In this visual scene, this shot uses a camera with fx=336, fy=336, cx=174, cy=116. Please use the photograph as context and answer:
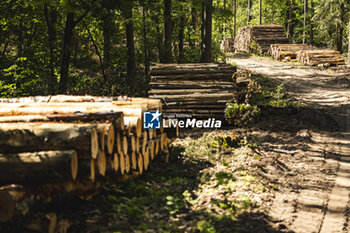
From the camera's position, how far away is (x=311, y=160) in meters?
7.50

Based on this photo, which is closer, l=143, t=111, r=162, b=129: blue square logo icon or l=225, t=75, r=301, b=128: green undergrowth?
l=143, t=111, r=162, b=129: blue square logo icon

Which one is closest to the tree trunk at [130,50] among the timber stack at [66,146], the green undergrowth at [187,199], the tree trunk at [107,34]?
the tree trunk at [107,34]

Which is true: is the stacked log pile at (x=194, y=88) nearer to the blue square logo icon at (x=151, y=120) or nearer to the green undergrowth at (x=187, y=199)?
the green undergrowth at (x=187, y=199)

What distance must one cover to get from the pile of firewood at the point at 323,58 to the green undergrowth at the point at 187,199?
49.0 feet

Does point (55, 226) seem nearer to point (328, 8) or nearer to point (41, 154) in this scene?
point (41, 154)

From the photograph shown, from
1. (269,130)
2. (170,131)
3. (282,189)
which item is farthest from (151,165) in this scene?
(269,130)

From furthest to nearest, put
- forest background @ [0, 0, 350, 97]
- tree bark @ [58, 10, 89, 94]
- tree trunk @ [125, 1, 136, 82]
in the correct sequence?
1. tree trunk @ [125, 1, 136, 82]
2. forest background @ [0, 0, 350, 97]
3. tree bark @ [58, 10, 89, 94]

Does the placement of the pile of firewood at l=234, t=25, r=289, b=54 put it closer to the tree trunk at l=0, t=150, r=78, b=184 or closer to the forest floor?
the forest floor

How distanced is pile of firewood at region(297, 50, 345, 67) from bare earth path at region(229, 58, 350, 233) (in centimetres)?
650

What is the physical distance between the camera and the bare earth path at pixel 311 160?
5.18m

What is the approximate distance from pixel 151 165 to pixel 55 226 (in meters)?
3.06

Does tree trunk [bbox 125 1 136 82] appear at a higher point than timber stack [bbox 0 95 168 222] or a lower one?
higher

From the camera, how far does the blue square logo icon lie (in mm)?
6474

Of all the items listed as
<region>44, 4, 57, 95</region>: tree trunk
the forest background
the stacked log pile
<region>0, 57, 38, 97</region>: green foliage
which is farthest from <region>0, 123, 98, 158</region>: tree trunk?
<region>44, 4, 57, 95</region>: tree trunk
